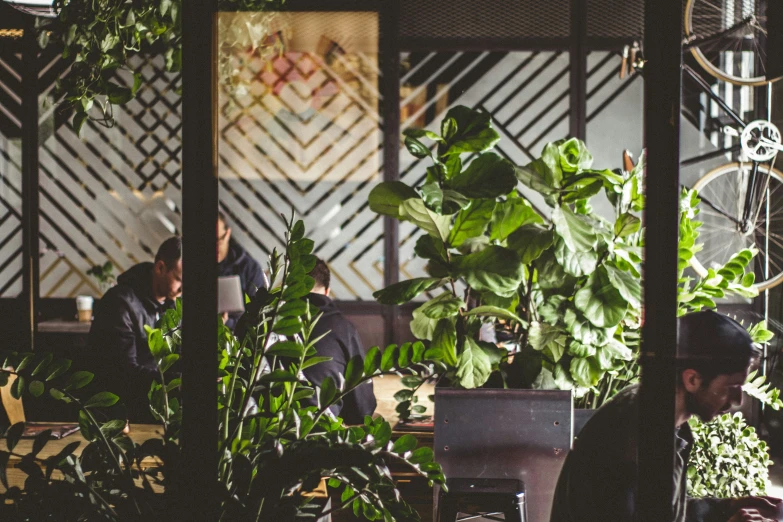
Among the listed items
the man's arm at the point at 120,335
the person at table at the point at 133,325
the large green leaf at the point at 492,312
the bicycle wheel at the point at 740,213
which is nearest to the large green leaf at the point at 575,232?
the large green leaf at the point at 492,312

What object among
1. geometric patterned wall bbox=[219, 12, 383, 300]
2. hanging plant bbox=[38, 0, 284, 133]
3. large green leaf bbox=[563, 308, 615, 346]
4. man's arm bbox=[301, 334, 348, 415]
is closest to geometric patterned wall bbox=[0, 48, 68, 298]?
geometric patterned wall bbox=[219, 12, 383, 300]

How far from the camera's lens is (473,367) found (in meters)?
1.77

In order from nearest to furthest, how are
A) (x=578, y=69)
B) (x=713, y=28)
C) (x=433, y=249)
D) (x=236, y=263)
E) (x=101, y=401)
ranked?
(x=101, y=401) < (x=433, y=249) < (x=236, y=263) < (x=713, y=28) < (x=578, y=69)

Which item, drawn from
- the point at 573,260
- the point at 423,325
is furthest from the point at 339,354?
the point at 573,260

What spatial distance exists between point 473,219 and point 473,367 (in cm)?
36

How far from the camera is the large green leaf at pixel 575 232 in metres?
1.74

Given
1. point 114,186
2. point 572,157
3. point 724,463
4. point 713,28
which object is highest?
point 713,28

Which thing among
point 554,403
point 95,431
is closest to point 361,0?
point 554,403

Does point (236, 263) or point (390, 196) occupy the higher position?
point (390, 196)

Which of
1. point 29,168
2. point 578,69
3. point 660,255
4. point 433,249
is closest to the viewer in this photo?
point 660,255

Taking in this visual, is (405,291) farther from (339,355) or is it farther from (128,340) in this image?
(128,340)

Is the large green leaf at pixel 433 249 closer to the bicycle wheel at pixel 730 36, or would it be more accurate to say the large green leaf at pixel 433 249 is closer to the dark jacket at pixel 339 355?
the dark jacket at pixel 339 355

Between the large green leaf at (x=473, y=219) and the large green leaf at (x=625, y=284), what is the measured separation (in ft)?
1.05

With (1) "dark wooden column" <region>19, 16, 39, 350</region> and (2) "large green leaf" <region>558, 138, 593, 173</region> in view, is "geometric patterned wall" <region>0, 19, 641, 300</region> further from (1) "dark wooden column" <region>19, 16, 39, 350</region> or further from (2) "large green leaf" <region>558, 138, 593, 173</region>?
(2) "large green leaf" <region>558, 138, 593, 173</region>
